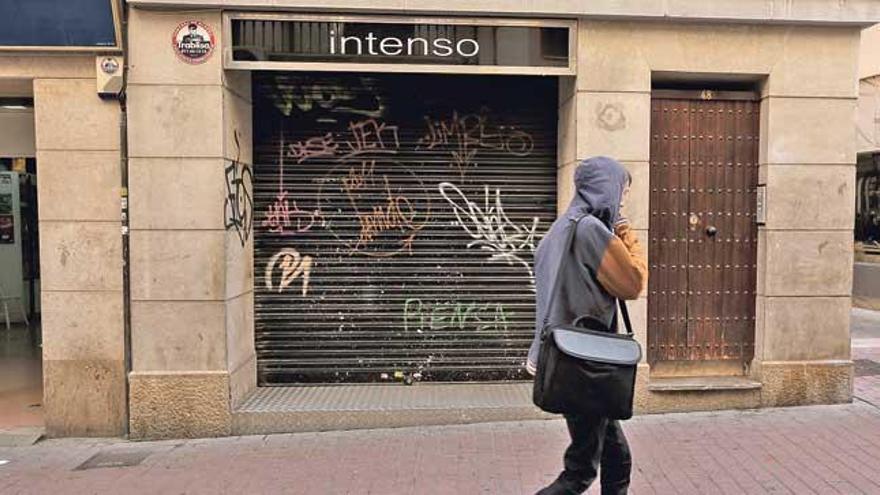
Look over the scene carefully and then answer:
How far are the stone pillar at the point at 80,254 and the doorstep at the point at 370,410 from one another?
1.07 m

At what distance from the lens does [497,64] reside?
18.8 feet

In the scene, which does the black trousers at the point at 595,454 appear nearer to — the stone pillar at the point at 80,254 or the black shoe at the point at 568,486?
the black shoe at the point at 568,486

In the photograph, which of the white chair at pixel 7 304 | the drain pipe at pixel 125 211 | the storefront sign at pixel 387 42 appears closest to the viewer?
the drain pipe at pixel 125 211

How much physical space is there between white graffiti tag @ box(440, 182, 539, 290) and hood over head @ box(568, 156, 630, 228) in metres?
2.95

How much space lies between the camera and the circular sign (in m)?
5.50

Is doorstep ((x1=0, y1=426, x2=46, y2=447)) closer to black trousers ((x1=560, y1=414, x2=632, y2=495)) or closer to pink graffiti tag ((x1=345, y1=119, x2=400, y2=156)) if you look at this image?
pink graffiti tag ((x1=345, y1=119, x2=400, y2=156))

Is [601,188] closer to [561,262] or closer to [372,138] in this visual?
[561,262]

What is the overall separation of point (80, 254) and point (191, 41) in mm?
1843

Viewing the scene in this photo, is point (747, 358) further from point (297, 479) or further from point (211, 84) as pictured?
point (211, 84)

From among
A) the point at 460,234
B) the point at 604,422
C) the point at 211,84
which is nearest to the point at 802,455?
the point at 604,422

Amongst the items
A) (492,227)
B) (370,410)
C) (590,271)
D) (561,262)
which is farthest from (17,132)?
(590,271)

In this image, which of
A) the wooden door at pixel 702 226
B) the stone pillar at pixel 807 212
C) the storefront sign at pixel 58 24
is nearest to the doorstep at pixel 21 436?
the storefront sign at pixel 58 24

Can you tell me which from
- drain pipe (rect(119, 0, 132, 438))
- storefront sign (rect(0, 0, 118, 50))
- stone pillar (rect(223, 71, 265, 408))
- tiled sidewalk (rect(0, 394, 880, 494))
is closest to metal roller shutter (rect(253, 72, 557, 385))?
stone pillar (rect(223, 71, 265, 408))

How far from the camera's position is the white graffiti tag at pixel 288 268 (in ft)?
20.8
